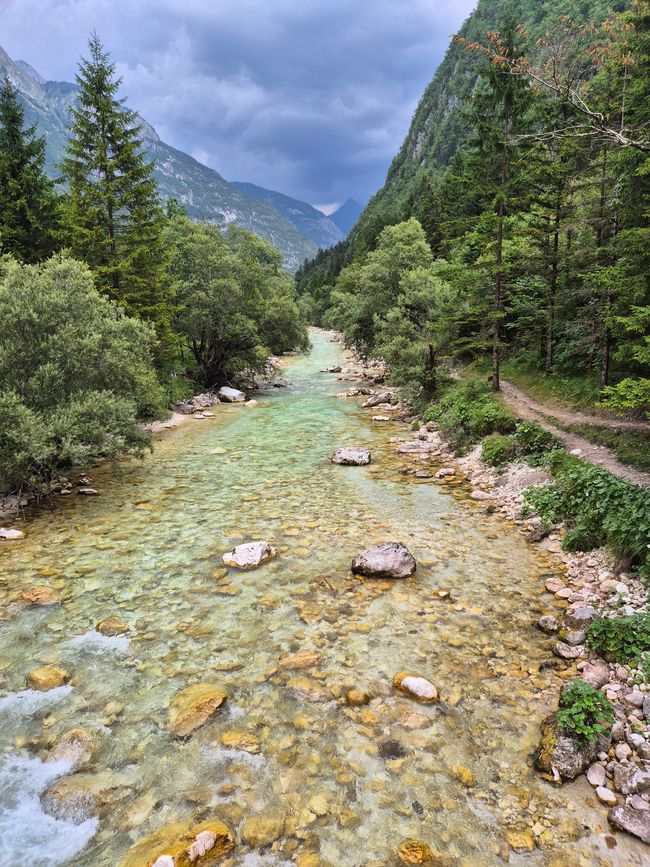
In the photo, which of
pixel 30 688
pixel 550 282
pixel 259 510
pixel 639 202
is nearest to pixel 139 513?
pixel 259 510

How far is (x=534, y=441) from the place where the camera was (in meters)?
14.6

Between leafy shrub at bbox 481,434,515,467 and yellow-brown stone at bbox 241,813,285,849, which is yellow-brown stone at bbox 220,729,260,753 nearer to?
yellow-brown stone at bbox 241,813,285,849

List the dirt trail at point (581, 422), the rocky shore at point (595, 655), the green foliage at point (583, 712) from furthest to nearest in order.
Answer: the dirt trail at point (581, 422) < the green foliage at point (583, 712) < the rocky shore at point (595, 655)

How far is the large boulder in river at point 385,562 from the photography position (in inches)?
367

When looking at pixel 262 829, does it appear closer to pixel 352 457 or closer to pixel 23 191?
pixel 352 457

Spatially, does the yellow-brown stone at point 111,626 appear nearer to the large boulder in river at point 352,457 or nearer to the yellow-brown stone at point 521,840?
the yellow-brown stone at point 521,840

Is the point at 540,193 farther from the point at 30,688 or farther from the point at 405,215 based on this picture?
the point at 405,215

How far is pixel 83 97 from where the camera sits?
2189 cm

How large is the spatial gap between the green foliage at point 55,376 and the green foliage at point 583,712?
11.3 metres

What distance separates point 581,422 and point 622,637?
1003 cm

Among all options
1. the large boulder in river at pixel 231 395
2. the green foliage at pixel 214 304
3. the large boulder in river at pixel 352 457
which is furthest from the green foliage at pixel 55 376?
the large boulder in river at pixel 231 395

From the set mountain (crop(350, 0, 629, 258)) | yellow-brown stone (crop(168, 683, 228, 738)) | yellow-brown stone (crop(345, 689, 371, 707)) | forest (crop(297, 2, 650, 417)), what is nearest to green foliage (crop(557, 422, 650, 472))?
forest (crop(297, 2, 650, 417))

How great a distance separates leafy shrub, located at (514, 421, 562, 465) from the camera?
1389 cm

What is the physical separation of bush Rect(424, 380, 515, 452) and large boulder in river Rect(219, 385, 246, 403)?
14.7 m
